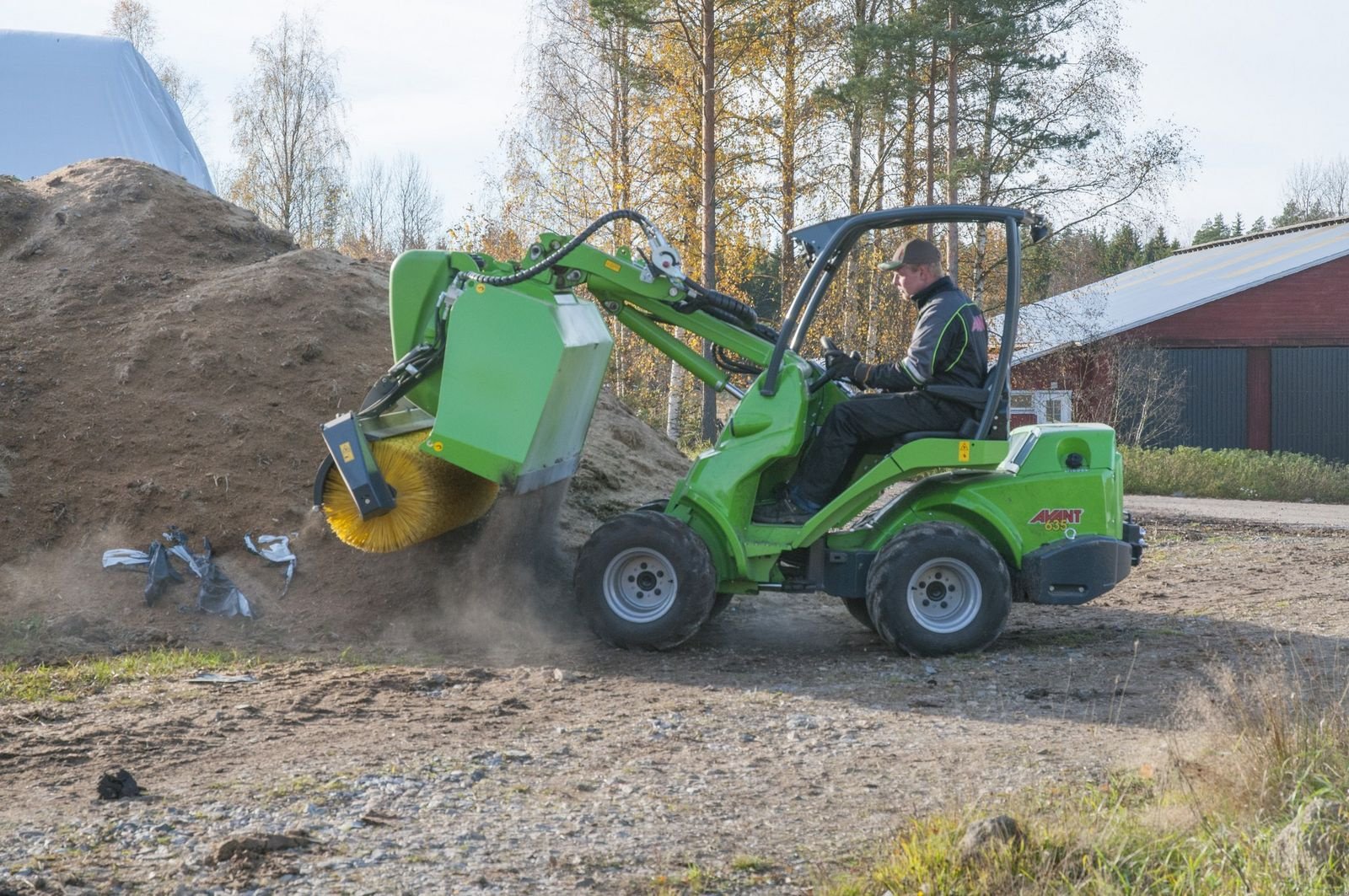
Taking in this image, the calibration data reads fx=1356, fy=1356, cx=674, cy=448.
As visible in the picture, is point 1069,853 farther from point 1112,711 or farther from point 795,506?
point 795,506

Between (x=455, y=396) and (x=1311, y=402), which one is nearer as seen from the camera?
(x=455, y=396)

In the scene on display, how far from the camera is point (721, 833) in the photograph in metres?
4.41

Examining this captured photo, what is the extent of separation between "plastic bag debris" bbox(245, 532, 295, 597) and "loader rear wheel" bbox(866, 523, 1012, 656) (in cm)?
367

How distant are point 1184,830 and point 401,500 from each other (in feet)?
15.2

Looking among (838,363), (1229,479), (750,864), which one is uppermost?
(838,363)

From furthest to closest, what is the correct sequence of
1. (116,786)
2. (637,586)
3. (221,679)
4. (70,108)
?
(70,108) < (637,586) < (221,679) < (116,786)

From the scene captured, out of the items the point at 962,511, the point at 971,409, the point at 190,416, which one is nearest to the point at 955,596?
the point at 962,511

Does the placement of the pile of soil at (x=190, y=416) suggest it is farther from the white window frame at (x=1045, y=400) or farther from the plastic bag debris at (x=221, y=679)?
the white window frame at (x=1045, y=400)

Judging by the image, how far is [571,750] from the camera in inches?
214

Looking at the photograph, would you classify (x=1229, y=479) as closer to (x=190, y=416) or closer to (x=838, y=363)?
(x=838, y=363)

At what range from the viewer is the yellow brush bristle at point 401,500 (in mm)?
7484

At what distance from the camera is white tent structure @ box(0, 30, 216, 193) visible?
18688mm

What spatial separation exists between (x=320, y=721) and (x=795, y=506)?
293 centimetres

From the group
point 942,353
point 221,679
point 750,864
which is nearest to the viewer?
point 750,864
